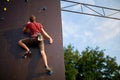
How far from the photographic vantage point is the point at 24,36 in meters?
5.27

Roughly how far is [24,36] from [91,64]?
1886cm

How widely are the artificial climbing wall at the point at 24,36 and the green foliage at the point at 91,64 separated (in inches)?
635

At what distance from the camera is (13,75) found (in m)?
4.79

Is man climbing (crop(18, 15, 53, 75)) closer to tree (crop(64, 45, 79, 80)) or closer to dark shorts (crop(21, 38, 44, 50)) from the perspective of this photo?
dark shorts (crop(21, 38, 44, 50))

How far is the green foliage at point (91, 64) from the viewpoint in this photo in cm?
2211

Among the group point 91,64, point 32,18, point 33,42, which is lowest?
point 91,64

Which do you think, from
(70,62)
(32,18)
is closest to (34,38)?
(32,18)

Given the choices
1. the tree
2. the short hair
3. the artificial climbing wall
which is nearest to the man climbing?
the short hair

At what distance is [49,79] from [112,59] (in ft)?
67.2

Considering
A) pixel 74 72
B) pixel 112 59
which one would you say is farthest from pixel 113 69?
pixel 74 72

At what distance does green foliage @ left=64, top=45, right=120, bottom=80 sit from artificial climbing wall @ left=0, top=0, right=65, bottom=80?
16.1 metres

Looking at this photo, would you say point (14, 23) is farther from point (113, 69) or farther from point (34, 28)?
point (113, 69)

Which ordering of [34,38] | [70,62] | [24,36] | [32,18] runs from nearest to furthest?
[34,38], [32,18], [24,36], [70,62]

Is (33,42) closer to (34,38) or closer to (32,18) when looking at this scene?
(34,38)
